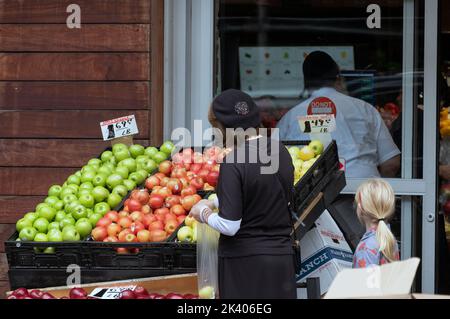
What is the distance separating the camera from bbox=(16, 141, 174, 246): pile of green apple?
15.7ft

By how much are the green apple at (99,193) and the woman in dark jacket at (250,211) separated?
108 centimetres

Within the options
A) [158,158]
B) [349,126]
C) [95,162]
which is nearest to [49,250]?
[95,162]

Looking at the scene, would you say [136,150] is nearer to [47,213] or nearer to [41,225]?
[47,213]

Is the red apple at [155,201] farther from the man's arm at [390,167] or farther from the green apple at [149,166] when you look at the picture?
the man's arm at [390,167]

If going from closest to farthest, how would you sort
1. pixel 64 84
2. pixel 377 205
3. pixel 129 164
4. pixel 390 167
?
pixel 377 205
pixel 129 164
pixel 64 84
pixel 390 167

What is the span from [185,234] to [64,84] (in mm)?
2047

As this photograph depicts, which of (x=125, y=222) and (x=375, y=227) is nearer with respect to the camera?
(x=375, y=227)

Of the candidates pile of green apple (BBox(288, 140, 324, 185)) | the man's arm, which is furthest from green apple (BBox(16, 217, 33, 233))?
the man's arm

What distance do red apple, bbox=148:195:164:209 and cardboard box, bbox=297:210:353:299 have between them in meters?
0.85

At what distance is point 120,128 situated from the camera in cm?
596

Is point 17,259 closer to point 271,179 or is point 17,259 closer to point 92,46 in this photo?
point 271,179

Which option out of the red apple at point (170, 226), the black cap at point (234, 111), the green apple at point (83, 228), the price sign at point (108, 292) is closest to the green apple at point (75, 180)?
the green apple at point (83, 228)

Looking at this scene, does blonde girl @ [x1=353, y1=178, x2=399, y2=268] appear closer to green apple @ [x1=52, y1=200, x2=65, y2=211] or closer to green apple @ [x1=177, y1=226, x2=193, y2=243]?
green apple @ [x1=177, y1=226, x2=193, y2=243]
